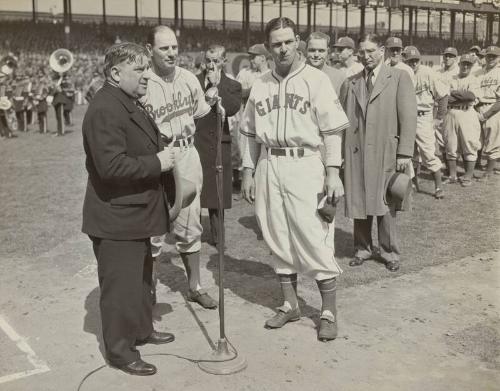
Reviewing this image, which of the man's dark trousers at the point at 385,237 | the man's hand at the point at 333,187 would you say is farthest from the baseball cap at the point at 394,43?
the man's hand at the point at 333,187

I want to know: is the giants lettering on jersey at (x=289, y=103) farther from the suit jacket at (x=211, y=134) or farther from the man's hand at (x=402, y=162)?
the suit jacket at (x=211, y=134)

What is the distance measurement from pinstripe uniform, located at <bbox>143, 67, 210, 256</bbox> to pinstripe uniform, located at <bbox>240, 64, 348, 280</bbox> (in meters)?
0.65

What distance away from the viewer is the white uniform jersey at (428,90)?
9.90 metres

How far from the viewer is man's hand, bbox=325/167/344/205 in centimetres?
452

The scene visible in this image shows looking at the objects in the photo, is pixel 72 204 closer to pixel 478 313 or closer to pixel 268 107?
pixel 268 107

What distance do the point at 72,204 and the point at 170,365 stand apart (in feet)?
20.3

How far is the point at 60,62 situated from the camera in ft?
76.6

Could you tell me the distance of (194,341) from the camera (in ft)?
14.9

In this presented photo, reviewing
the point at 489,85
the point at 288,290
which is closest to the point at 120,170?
the point at 288,290

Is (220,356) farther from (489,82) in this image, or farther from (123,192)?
(489,82)

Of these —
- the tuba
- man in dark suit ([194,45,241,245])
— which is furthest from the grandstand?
man in dark suit ([194,45,241,245])

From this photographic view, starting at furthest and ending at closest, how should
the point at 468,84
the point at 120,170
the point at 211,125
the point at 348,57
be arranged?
the point at 468,84 < the point at 348,57 < the point at 211,125 < the point at 120,170

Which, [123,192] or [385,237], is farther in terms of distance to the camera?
[385,237]

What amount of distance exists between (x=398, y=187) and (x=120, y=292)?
3.09 m
